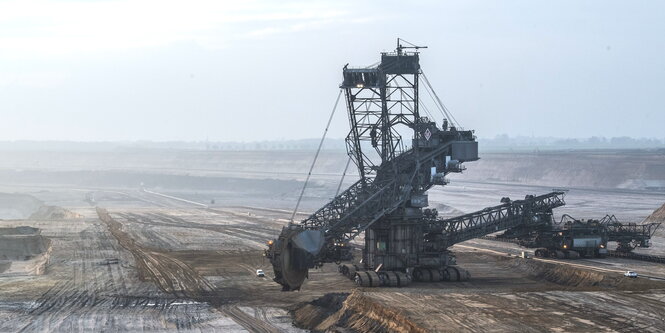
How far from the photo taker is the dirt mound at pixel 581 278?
56000mm

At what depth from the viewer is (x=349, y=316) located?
4559 centimetres

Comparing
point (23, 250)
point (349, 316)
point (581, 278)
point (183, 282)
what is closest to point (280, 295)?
point (183, 282)

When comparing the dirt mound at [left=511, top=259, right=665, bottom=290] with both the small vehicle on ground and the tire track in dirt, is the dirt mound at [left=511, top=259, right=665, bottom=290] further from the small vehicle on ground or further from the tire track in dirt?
the tire track in dirt

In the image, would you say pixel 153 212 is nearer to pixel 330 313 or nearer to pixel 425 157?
pixel 425 157

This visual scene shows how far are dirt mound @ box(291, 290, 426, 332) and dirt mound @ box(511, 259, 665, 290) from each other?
16.5 m

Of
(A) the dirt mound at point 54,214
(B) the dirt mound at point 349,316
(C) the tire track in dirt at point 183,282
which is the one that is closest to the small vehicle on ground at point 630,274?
(B) the dirt mound at point 349,316

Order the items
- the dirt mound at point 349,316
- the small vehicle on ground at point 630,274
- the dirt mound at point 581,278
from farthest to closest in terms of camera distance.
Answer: the small vehicle on ground at point 630,274, the dirt mound at point 581,278, the dirt mound at point 349,316

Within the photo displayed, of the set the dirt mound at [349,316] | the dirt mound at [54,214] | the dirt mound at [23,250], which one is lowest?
the dirt mound at [54,214]

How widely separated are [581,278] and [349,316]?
20572mm

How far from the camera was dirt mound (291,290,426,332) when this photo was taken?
42344 mm

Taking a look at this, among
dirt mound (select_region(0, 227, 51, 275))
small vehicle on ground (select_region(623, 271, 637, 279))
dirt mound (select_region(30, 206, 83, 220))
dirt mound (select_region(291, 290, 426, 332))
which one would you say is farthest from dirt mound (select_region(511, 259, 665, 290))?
dirt mound (select_region(30, 206, 83, 220))

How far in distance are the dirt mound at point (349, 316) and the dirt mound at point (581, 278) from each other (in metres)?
16.5

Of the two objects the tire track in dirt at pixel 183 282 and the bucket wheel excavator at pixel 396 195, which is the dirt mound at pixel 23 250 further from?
the bucket wheel excavator at pixel 396 195

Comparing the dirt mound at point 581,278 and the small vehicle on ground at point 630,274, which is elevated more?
the small vehicle on ground at point 630,274
